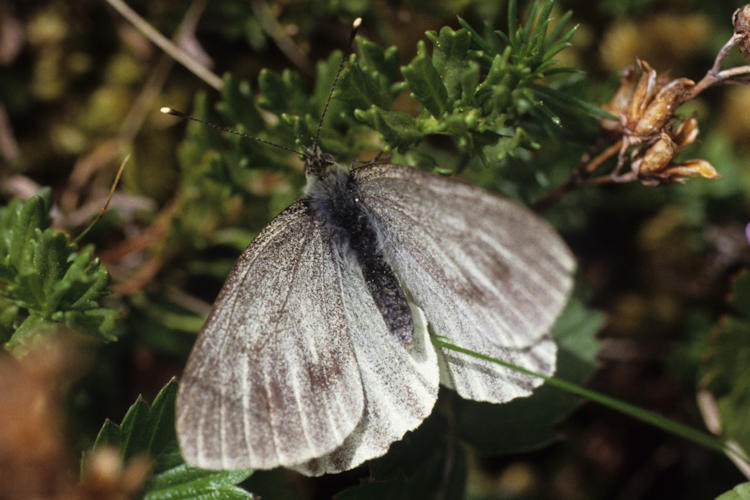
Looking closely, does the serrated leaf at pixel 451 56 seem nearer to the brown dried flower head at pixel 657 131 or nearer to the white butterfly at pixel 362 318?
the white butterfly at pixel 362 318

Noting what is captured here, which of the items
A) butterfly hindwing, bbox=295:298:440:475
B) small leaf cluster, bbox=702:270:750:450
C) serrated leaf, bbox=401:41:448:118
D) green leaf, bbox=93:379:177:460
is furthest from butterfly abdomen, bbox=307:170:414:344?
small leaf cluster, bbox=702:270:750:450

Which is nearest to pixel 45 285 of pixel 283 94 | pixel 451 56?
pixel 283 94

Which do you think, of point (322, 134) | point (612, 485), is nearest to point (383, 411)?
point (322, 134)

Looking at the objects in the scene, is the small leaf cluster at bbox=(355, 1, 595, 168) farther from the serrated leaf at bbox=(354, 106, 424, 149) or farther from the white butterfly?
the white butterfly

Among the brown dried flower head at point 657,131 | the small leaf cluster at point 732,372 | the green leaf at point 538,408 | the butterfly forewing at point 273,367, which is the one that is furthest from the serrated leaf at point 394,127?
the small leaf cluster at point 732,372

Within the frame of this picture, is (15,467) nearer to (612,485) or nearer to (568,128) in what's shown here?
(568,128)

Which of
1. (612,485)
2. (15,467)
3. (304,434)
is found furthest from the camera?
(612,485)
